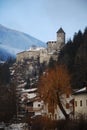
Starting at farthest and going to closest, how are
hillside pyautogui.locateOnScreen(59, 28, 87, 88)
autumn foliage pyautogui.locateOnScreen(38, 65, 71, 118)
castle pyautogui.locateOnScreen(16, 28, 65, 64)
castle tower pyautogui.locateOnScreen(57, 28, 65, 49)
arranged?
castle tower pyautogui.locateOnScreen(57, 28, 65, 49) < castle pyautogui.locateOnScreen(16, 28, 65, 64) < hillside pyautogui.locateOnScreen(59, 28, 87, 88) < autumn foliage pyautogui.locateOnScreen(38, 65, 71, 118)

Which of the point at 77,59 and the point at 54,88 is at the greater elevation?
the point at 77,59

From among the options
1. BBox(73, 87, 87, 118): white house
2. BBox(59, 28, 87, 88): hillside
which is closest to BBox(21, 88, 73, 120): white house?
BBox(73, 87, 87, 118): white house

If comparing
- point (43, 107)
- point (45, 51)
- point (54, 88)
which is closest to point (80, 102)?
point (54, 88)

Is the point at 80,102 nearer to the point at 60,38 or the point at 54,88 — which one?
the point at 54,88

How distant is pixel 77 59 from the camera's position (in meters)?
59.4

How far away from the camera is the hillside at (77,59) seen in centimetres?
4530

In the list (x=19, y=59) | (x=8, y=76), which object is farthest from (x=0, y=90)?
(x=19, y=59)

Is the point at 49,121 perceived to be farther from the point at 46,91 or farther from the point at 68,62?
the point at 68,62

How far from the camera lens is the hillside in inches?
1783

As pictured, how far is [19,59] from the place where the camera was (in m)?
111

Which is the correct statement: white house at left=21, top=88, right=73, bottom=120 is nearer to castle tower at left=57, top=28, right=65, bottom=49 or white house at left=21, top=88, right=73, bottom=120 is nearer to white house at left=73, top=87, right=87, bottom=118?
white house at left=73, top=87, right=87, bottom=118

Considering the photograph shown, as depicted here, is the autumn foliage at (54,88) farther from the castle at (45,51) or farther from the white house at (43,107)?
the castle at (45,51)

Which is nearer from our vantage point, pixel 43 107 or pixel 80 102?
pixel 80 102

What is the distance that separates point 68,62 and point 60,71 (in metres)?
27.3
